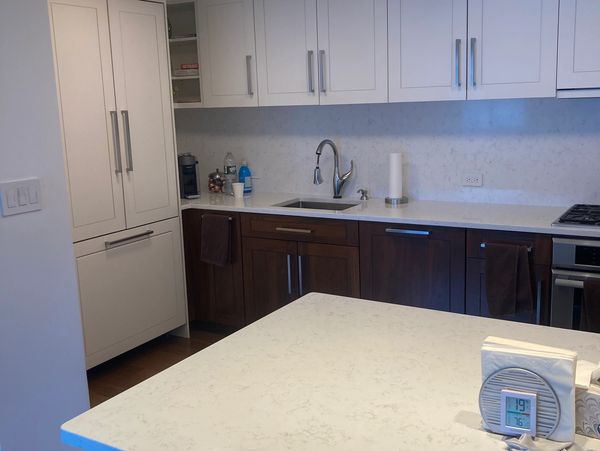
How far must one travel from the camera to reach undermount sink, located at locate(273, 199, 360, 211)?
13.3 ft

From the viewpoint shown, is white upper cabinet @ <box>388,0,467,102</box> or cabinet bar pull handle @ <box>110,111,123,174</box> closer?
white upper cabinet @ <box>388,0,467,102</box>

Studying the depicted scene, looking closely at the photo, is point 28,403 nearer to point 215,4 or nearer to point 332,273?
point 332,273

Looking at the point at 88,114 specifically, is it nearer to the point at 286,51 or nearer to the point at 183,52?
the point at 286,51

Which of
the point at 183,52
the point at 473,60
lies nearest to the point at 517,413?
the point at 473,60

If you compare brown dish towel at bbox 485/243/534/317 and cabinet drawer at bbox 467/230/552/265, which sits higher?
cabinet drawer at bbox 467/230/552/265

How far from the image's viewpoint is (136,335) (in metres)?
3.81

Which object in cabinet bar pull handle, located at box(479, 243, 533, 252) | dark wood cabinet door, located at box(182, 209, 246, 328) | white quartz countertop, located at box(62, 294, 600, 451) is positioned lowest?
dark wood cabinet door, located at box(182, 209, 246, 328)

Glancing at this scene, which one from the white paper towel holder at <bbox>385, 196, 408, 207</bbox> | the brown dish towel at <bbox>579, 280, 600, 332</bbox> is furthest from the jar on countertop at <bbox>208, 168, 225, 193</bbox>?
the brown dish towel at <bbox>579, 280, 600, 332</bbox>

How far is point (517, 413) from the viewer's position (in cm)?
119

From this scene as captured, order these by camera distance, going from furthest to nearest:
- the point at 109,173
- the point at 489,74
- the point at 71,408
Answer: the point at 109,173 → the point at 489,74 → the point at 71,408

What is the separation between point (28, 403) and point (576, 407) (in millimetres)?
1952

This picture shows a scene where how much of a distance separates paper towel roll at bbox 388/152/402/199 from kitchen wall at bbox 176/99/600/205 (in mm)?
178

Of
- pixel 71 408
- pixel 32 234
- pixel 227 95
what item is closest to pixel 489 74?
pixel 227 95

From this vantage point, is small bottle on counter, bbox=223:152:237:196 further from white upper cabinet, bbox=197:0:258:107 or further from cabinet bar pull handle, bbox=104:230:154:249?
cabinet bar pull handle, bbox=104:230:154:249
